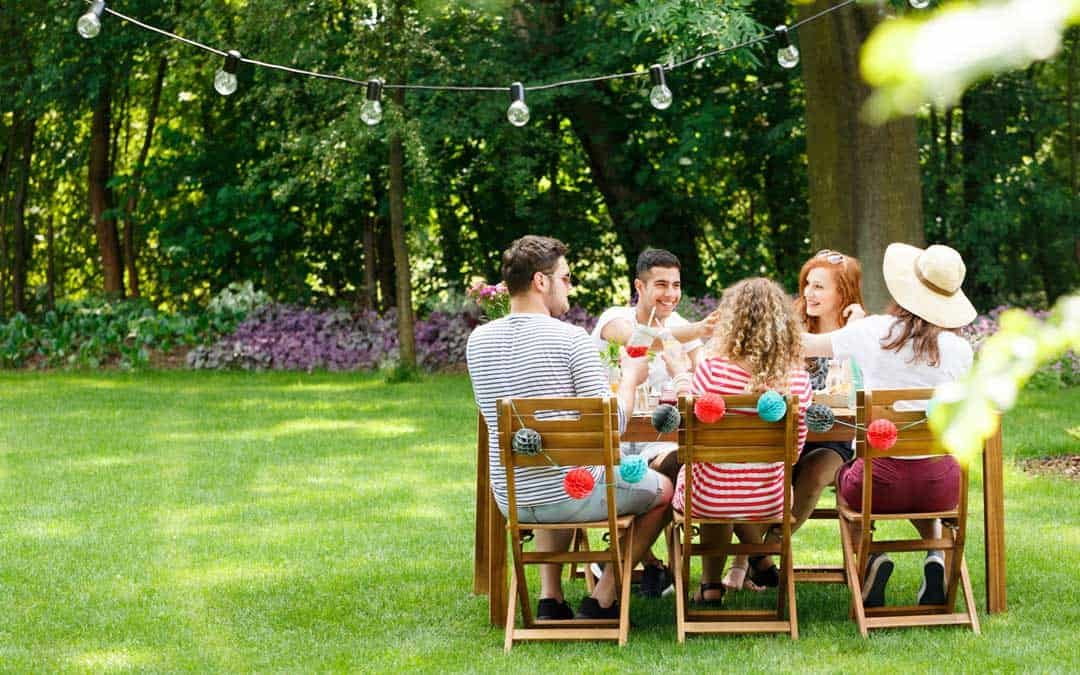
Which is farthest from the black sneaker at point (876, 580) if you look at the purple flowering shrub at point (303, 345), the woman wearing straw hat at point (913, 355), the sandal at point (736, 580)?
the purple flowering shrub at point (303, 345)

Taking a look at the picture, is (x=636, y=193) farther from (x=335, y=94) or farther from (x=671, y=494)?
(x=671, y=494)

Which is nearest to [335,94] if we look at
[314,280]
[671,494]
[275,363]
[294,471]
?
[275,363]

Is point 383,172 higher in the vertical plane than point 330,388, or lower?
higher

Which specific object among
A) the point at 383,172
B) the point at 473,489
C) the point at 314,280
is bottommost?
the point at 473,489

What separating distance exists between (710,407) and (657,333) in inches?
42.2

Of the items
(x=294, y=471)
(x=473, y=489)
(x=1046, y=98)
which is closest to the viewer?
(x=473, y=489)

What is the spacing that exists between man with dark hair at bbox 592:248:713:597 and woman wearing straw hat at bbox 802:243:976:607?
58 centimetres

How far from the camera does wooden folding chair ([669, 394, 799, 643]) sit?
14.9ft

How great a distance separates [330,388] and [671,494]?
32.6ft

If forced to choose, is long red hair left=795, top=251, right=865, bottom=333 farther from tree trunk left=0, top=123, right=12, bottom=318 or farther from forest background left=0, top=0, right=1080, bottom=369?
tree trunk left=0, top=123, right=12, bottom=318

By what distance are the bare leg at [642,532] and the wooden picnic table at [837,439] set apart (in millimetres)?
221

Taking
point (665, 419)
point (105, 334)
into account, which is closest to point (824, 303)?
point (665, 419)

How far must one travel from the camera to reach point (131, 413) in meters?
12.5

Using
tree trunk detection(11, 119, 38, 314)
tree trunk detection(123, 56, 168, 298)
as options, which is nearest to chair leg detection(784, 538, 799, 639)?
tree trunk detection(123, 56, 168, 298)
